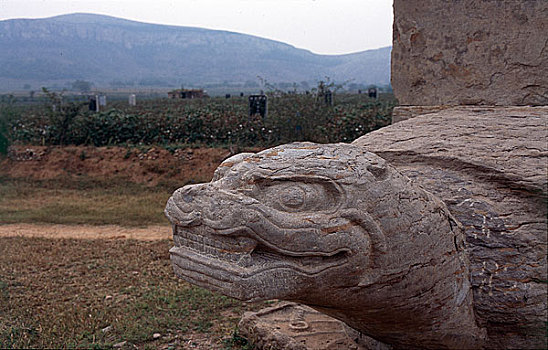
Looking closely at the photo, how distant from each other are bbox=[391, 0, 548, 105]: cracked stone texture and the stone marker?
36.5 inches

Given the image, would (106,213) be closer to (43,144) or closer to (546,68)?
(43,144)

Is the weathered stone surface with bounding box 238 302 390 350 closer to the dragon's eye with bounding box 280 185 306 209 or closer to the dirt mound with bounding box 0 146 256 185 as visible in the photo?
the dragon's eye with bounding box 280 185 306 209

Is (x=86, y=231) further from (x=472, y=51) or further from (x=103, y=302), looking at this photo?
(x=472, y=51)

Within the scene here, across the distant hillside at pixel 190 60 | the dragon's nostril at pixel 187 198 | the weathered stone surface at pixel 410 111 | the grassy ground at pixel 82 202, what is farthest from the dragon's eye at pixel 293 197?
the distant hillside at pixel 190 60

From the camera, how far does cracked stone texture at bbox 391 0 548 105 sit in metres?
3.68

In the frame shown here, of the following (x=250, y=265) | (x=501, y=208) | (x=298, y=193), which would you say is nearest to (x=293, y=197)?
(x=298, y=193)

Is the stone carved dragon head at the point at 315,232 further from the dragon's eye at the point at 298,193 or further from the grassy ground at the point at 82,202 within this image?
the grassy ground at the point at 82,202

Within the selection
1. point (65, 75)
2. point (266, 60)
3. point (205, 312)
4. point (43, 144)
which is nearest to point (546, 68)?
point (205, 312)

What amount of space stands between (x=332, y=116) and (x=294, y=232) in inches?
468

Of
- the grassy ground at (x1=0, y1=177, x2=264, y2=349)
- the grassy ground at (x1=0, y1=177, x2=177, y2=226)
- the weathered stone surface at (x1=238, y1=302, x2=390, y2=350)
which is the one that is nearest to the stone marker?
the weathered stone surface at (x1=238, y1=302, x2=390, y2=350)

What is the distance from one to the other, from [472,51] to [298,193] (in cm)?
249

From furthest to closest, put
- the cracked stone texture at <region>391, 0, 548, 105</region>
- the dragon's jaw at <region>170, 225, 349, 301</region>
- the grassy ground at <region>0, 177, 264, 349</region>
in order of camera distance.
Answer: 1. the grassy ground at <region>0, 177, 264, 349</region>
2. the cracked stone texture at <region>391, 0, 548, 105</region>
3. the dragon's jaw at <region>170, 225, 349, 301</region>

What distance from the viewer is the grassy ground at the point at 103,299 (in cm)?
425

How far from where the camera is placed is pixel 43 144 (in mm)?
14070
